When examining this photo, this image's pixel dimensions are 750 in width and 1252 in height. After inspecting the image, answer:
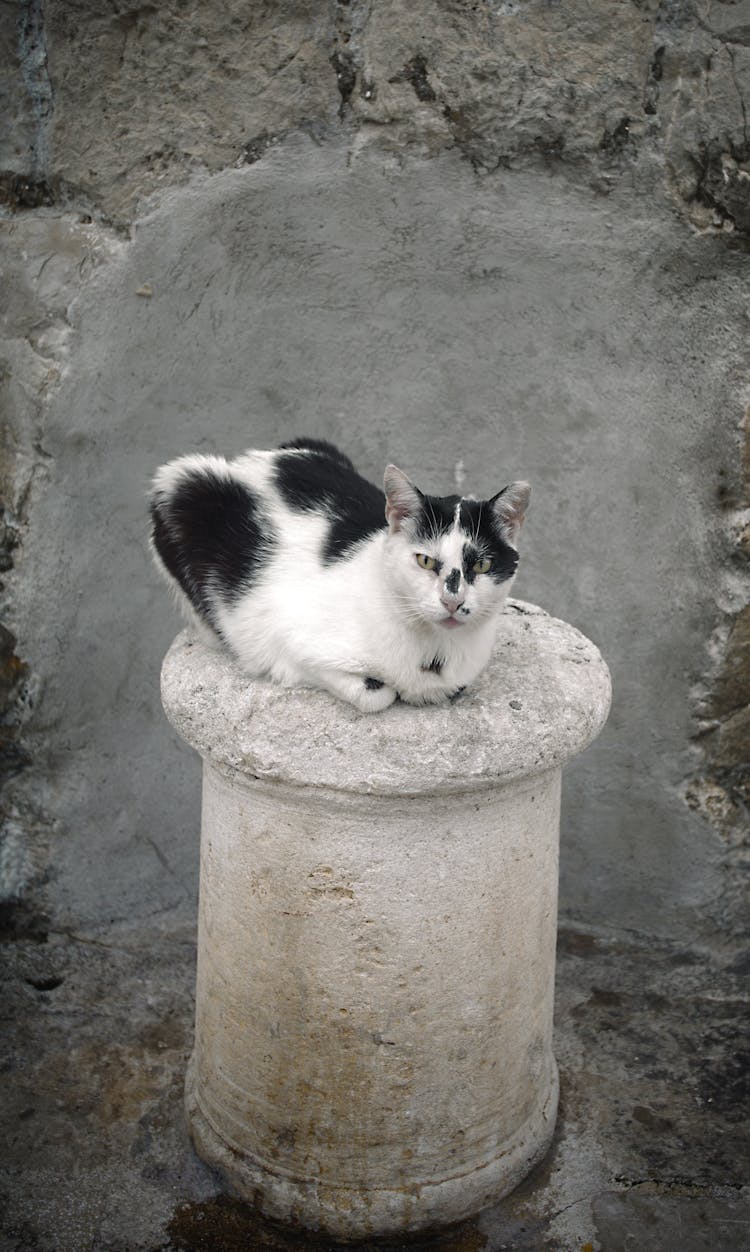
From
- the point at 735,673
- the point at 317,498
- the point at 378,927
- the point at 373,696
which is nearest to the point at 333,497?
the point at 317,498

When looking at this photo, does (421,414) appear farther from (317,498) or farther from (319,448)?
(317,498)

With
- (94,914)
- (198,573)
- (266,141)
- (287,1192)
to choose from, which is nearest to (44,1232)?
(287,1192)

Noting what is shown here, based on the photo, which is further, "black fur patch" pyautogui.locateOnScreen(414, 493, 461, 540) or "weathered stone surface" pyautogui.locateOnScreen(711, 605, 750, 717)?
"weathered stone surface" pyautogui.locateOnScreen(711, 605, 750, 717)

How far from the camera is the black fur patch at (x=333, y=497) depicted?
8.07ft

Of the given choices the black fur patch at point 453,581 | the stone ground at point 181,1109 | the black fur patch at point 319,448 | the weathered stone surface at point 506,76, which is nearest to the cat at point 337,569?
the black fur patch at point 453,581

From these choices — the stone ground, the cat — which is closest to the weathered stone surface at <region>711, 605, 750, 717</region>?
the stone ground

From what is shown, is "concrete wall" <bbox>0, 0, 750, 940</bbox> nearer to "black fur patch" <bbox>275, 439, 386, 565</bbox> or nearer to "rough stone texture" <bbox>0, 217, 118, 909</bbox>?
"rough stone texture" <bbox>0, 217, 118, 909</bbox>

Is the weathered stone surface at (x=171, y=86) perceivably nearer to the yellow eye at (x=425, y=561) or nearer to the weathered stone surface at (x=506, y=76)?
the weathered stone surface at (x=506, y=76)

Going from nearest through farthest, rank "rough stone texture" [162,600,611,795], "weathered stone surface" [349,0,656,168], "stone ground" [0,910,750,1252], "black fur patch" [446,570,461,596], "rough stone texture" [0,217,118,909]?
"black fur patch" [446,570,461,596] → "rough stone texture" [162,600,611,795] → "stone ground" [0,910,750,1252] → "weathered stone surface" [349,0,656,168] → "rough stone texture" [0,217,118,909]

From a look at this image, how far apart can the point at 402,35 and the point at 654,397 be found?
1.24 metres

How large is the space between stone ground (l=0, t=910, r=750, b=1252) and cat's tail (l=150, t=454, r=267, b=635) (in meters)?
1.35

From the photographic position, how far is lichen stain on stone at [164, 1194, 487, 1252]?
251 centimetres

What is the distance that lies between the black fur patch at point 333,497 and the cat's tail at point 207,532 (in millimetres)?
107

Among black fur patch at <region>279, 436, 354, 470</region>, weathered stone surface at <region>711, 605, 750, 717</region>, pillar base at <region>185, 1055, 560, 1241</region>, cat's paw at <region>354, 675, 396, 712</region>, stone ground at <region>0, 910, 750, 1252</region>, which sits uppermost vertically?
black fur patch at <region>279, 436, 354, 470</region>
